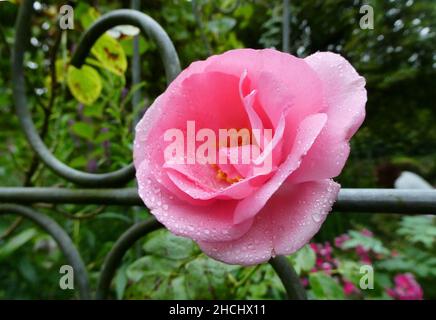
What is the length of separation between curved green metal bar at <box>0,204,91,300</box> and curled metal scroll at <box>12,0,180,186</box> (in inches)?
2.5

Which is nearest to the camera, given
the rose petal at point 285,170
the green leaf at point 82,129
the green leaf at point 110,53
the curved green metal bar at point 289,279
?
the rose petal at point 285,170

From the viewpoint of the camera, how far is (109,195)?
0.40 meters

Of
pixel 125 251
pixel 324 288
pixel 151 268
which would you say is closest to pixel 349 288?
pixel 324 288

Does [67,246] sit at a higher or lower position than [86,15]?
lower

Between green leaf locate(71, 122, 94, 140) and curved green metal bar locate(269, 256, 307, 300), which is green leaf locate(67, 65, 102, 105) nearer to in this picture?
green leaf locate(71, 122, 94, 140)

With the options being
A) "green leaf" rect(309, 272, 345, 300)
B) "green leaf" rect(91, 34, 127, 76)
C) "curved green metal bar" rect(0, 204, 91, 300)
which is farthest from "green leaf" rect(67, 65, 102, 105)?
"green leaf" rect(309, 272, 345, 300)

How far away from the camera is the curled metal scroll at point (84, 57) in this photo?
391 mm

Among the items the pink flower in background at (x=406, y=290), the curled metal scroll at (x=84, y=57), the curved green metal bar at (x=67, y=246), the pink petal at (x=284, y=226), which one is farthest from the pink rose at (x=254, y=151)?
the pink flower in background at (x=406, y=290)

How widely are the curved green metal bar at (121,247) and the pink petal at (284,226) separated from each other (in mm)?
161

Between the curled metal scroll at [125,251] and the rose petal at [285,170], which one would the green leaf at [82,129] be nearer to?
the curled metal scroll at [125,251]

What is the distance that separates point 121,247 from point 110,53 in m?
0.38

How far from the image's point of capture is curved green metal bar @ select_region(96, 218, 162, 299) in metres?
0.40

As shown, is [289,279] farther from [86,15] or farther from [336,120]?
[86,15]
